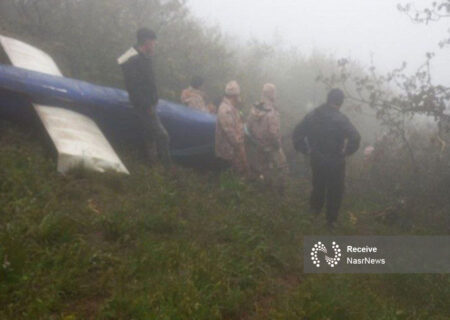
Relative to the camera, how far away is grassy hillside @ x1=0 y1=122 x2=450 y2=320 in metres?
3.76

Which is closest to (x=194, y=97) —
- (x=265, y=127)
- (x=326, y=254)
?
(x=265, y=127)

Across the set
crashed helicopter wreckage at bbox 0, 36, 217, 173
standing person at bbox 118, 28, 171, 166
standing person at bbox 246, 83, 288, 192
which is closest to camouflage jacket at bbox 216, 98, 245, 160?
crashed helicopter wreckage at bbox 0, 36, 217, 173

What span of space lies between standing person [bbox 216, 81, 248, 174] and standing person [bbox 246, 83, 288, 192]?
514mm

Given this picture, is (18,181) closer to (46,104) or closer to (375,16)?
(46,104)

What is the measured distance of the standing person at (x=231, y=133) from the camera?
8.52 meters

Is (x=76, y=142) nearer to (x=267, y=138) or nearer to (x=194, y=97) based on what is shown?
(x=267, y=138)

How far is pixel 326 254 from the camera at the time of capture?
5.51m

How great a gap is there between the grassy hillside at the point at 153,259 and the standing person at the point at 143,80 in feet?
3.30

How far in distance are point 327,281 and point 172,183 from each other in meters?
3.06

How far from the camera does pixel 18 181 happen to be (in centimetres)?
539

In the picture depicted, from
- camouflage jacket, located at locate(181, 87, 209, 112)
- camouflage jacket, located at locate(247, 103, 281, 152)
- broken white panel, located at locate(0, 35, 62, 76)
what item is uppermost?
broken white panel, located at locate(0, 35, 62, 76)

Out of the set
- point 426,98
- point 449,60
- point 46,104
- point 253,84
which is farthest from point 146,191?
point 449,60

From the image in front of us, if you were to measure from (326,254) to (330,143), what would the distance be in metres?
2.10

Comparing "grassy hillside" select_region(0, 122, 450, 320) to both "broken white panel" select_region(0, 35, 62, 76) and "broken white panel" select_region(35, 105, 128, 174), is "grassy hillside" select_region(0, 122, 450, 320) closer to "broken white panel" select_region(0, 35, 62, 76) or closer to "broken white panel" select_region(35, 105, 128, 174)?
"broken white panel" select_region(35, 105, 128, 174)
